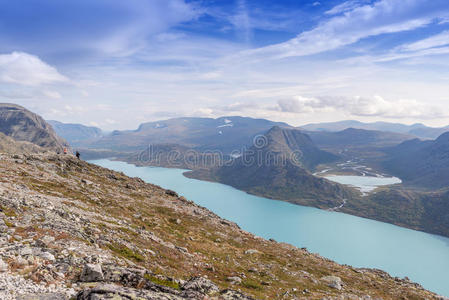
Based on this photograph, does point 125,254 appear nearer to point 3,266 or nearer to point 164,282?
point 164,282

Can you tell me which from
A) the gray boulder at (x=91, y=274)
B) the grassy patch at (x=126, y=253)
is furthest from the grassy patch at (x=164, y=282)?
the grassy patch at (x=126, y=253)

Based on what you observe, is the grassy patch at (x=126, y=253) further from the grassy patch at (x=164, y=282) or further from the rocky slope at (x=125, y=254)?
the grassy patch at (x=164, y=282)

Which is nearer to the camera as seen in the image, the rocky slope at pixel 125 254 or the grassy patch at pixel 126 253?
the rocky slope at pixel 125 254

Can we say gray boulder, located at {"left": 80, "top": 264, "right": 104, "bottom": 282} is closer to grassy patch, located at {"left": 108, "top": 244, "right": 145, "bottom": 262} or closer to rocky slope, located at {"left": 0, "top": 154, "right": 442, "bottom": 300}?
rocky slope, located at {"left": 0, "top": 154, "right": 442, "bottom": 300}

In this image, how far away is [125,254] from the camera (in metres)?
22.0

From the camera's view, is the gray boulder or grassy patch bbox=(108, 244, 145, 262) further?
grassy patch bbox=(108, 244, 145, 262)

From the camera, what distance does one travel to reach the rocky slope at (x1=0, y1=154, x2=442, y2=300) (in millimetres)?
14116

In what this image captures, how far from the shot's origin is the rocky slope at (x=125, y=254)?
14116 millimetres

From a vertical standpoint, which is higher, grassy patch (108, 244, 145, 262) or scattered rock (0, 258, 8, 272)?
scattered rock (0, 258, 8, 272)

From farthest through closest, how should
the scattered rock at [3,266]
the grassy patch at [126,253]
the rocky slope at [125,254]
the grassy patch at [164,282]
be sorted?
1. the grassy patch at [126,253]
2. the grassy patch at [164,282]
3. the rocky slope at [125,254]
4. the scattered rock at [3,266]

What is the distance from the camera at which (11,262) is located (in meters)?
13.8

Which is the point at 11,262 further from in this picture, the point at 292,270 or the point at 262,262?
the point at 292,270

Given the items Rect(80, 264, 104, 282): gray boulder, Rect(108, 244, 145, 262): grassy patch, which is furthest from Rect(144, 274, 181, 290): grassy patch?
Rect(108, 244, 145, 262): grassy patch

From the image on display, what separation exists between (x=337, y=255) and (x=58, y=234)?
19412 cm
